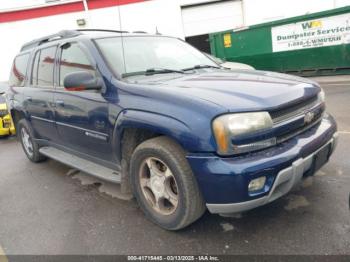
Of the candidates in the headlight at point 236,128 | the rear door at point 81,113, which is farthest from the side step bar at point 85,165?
the headlight at point 236,128

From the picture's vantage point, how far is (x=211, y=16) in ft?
58.7

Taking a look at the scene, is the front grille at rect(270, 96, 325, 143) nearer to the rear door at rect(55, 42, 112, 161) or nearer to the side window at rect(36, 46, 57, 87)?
Answer: the rear door at rect(55, 42, 112, 161)

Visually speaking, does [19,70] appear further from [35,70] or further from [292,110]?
[292,110]

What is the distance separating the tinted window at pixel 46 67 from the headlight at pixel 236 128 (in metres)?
2.62

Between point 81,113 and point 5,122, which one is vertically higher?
point 81,113

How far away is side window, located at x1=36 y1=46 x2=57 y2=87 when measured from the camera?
4.13 m

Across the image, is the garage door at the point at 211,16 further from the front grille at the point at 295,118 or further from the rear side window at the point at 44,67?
the front grille at the point at 295,118

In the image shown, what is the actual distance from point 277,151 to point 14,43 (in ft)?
60.3

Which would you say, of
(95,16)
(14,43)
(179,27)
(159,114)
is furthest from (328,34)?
(14,43)

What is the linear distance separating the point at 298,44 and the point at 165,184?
1023cm

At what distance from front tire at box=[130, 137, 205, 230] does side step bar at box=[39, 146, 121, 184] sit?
360 mm

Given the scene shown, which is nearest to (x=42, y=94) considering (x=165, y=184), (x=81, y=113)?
(x=81, y=113)

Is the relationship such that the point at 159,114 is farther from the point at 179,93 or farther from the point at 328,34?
the point at 328,34

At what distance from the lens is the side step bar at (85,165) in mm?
3352
